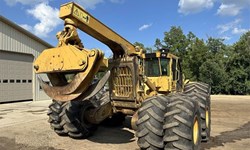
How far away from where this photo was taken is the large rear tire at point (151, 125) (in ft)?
17.2

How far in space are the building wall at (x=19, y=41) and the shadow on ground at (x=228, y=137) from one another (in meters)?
15.0

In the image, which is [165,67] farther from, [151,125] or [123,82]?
Answer: [151,125]

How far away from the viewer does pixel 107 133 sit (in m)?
8.10

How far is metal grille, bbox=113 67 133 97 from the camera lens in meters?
6.26

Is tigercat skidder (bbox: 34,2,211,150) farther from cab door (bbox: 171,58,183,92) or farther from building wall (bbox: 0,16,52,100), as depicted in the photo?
building wall (bbox: 0,16,52,100)

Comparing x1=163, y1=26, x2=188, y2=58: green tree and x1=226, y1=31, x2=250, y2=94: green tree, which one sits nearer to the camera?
x1=226, y1=31, x2=250, y2=94: green tree

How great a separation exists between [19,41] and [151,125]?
54.6 feet

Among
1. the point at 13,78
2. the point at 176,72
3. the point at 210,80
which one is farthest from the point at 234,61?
the point at 176,72

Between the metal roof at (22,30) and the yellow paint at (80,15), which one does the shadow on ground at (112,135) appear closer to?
the yellow paint at (80,15)

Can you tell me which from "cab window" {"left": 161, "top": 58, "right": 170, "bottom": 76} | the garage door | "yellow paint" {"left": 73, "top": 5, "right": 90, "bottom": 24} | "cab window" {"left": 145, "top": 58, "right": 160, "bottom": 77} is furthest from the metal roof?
"yellow paint" {"left": 73, "top": 5, "right": 90, "bottom": 24}

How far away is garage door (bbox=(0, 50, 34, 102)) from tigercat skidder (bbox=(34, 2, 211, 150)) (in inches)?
498

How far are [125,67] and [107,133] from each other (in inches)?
106

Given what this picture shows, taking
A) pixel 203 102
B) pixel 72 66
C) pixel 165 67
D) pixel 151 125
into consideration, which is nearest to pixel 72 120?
pixel 72 66

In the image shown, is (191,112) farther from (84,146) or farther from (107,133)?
(107,133)
